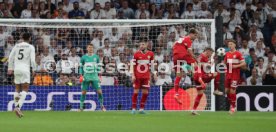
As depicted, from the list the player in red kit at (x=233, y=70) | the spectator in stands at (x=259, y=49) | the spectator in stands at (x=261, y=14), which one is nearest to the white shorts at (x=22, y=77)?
the player in red kit at (x=233, y=70)

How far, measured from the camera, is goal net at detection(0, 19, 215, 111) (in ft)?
73.3

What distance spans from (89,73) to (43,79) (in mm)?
1715

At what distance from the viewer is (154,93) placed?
74.4 feet

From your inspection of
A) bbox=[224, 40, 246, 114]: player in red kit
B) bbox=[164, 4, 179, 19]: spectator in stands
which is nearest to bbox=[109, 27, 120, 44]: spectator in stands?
bbox=[164, 4, 179, 19]: spectator in stands

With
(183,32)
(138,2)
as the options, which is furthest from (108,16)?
(183,32)

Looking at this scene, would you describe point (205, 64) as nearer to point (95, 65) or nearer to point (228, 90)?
point (228, 90)

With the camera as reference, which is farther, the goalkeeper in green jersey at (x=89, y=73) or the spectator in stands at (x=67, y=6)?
the spectator in stands at (x=67, y=6)

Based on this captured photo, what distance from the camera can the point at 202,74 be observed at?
20750mm

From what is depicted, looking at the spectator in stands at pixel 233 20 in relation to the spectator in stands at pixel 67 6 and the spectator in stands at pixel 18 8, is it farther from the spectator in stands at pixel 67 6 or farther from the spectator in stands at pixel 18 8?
the spectator in stands at pixel 18 8

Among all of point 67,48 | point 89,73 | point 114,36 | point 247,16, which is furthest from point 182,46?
point 247,16

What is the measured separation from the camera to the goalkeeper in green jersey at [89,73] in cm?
2125

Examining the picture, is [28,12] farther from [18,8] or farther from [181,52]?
[181,52]

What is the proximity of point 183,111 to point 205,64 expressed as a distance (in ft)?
6.64

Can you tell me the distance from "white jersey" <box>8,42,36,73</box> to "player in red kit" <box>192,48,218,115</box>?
4124 millimetres
